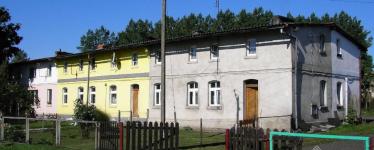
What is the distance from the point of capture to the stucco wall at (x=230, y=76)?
2428 centimetres

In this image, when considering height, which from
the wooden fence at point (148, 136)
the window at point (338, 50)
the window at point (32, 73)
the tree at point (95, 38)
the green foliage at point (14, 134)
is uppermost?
the tree at point (95, 38)

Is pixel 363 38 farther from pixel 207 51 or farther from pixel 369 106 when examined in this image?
pixel 207 51

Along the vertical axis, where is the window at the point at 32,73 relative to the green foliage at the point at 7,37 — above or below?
below

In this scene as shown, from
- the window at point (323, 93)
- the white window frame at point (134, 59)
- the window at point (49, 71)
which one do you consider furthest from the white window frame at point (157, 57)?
the window at point (49, 71)

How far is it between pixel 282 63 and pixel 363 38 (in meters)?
40.9

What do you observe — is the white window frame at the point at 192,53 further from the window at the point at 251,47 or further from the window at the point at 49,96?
the window at the point at 49,96

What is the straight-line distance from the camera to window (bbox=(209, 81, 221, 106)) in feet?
90.0

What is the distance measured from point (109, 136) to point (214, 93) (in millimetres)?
12840

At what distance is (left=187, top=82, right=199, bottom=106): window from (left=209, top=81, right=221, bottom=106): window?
1124 millimetres

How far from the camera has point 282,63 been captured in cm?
2431

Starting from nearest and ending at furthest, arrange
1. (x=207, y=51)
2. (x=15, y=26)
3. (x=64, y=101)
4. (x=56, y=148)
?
1. (x=56, y=148)
2. (x=207, y=51)
3. (x=64, y=101)
4. (x=15, y=26)

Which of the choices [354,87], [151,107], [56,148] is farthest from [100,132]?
[354,87]

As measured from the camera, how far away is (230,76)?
26.6 metres

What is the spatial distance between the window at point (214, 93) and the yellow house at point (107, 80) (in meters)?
5.87
